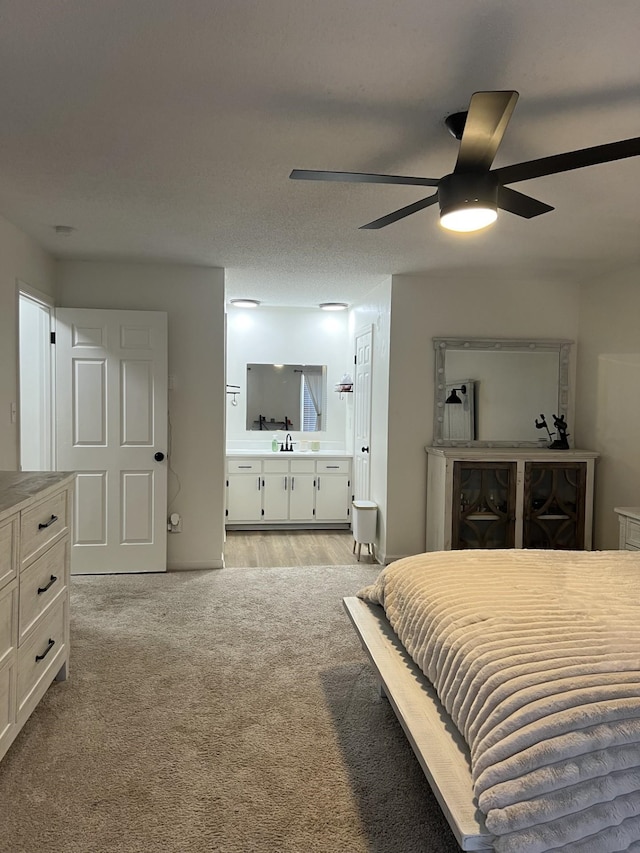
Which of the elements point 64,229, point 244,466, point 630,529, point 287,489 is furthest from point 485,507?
point 64,229

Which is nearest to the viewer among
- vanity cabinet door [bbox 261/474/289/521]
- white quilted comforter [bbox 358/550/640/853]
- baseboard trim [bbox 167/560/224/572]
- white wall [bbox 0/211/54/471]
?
white quilted comforter [bbox 358/550/640/853]

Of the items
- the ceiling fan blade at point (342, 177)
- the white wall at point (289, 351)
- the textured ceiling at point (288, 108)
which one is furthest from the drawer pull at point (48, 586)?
the white wall at point (289, 351)

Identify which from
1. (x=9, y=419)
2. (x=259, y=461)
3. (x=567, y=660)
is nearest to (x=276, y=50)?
(x=567, y=660)

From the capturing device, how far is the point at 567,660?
1677 mm

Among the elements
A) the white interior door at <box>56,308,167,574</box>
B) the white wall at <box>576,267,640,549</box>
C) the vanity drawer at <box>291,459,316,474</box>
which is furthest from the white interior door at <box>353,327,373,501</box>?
the white interior door at <box>56,308,167,574</box>

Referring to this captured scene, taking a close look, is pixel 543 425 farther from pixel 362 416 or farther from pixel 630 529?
pixel 362 416

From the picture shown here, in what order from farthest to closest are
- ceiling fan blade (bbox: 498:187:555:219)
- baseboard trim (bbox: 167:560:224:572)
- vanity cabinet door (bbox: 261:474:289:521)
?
vanity cabinet door (bbox: 261:474:289:521), baseboard trim (bbox: 167:560:224:572), ceiling fan blade (bbox: 498:187:555:219)

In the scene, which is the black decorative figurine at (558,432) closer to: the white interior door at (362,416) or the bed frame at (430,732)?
the white interior door at (362,416)

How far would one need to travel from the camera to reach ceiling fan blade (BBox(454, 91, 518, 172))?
1.55m

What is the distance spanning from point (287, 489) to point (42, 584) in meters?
3.78

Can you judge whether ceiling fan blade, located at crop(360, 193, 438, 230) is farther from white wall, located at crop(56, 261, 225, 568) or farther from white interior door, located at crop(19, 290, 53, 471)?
white interior door, located at crop(19, 290, 53, 471)

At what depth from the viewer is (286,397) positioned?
22.0 feet

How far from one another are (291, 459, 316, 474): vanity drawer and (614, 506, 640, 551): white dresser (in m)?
3.17

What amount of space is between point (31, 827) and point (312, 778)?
0.93 metres
